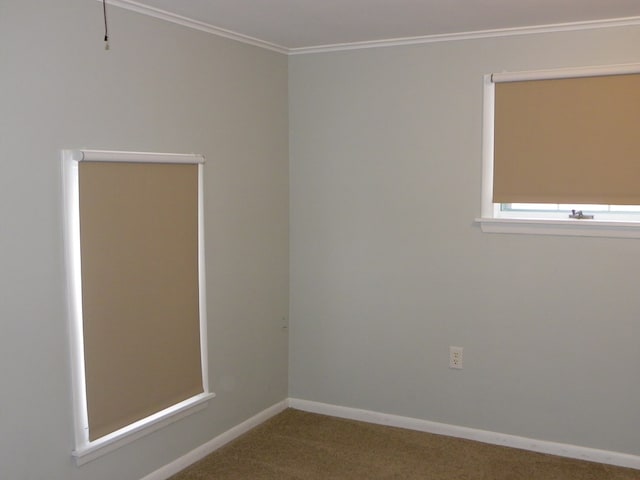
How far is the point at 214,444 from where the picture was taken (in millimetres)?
3531

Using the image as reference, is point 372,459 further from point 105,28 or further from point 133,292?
point 105,28

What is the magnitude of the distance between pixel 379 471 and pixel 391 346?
796mm

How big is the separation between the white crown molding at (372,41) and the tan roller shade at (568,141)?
26cm

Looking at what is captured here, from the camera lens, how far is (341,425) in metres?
3.91

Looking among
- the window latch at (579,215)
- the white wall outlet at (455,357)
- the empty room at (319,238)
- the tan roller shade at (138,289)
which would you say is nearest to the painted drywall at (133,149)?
the empty room at (319,238)

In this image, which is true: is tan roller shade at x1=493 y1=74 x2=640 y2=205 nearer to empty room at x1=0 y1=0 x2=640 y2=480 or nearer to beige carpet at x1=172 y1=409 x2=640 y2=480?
empty room at x1=0 y1=0 x2=640 y2=480

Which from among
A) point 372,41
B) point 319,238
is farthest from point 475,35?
point 319,238

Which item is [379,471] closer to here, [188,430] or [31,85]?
[188,430]

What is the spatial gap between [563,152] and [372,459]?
1.90m

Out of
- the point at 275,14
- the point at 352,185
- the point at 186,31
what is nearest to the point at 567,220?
the point at 352,185

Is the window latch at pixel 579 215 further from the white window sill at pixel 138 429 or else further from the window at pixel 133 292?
the white window sill at pixel 138 429

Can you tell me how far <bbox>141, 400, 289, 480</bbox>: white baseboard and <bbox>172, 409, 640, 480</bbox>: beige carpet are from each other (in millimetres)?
32

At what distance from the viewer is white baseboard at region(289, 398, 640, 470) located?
338 centimetres

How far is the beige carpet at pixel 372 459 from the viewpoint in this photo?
3270 millimetres
